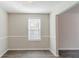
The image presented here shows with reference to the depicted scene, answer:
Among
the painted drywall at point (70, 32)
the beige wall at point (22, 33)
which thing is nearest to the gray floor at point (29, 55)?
the beige wall at point (22, 33)

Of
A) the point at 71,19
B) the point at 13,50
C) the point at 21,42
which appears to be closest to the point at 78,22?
the point at 71,19

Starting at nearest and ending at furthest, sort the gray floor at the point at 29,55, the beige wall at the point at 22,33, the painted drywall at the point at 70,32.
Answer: the gray floor at the point at 29,55 < the painted drywall at the point at 70,32 < the beige wall at the point at 22,33

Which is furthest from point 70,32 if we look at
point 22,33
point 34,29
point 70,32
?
point 22,33

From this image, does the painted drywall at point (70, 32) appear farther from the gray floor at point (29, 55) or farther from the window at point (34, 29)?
the window at point (34, 29)

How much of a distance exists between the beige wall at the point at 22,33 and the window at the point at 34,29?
0.53 ft

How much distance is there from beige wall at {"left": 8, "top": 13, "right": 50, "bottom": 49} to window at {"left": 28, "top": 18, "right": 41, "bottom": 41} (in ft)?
0.53

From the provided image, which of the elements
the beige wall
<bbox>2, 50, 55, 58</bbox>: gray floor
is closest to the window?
the beige wall

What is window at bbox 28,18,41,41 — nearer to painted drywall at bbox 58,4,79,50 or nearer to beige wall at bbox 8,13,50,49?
beige wall at bbox 8,13,50,49

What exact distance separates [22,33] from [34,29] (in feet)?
2.23

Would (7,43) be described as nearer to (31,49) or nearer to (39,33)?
(31,49)

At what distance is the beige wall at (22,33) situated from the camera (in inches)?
A: 268

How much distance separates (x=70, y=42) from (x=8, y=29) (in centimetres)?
327

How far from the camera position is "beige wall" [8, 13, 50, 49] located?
6812mm

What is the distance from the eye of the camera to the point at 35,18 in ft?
22.8
